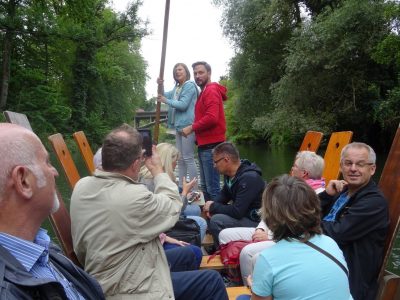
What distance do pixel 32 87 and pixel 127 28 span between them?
560cm

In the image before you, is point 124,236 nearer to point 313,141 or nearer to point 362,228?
point 362,228

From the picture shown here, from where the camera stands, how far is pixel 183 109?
5094 mm

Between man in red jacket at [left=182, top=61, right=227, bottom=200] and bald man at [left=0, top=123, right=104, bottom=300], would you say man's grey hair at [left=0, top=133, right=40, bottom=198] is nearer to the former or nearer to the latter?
bald man at [left=0, top=123, right=104, bottom=300]

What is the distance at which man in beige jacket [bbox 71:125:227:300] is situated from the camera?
213 centimetres

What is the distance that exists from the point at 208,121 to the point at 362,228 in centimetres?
248

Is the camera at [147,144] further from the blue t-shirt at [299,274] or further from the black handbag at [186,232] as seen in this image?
the blue t-shirt at [299,274]

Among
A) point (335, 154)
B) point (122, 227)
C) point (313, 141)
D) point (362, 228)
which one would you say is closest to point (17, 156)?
point (122, 227)

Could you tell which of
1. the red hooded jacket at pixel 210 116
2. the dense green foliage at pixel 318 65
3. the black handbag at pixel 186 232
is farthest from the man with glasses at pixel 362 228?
the dense green foliage at pixel 318 65

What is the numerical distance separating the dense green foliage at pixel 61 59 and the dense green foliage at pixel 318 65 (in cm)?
591

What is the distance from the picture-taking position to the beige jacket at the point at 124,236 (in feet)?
7.00

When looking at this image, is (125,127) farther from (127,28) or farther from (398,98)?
(127,28)

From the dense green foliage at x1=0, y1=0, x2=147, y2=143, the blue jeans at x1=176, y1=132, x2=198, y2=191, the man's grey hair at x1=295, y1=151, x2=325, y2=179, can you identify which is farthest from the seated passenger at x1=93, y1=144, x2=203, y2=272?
the dense green foliage at x1=0, y1=0, x2=147, y2=143

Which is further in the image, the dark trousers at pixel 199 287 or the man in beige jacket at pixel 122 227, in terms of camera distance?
the dark trousers at pixel 199 287

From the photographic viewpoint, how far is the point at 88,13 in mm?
21969
